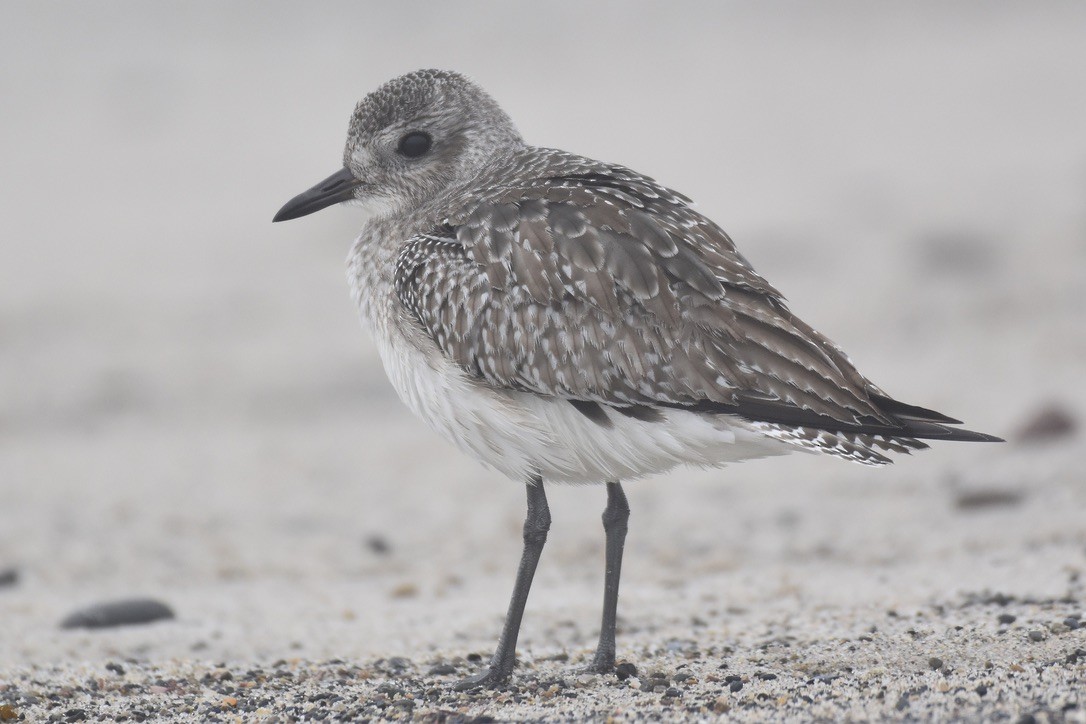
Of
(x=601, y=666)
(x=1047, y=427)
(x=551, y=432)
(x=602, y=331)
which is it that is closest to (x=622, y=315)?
(x=602, y=331)

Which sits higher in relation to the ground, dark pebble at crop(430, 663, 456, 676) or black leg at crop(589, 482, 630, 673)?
black leg at crop(589, 482, 630, 673)

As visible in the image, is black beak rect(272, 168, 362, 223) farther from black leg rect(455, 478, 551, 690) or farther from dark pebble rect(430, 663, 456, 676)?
dark pebble rect(430, 663, 456, 676)

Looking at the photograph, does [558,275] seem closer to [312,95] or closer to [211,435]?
[211,435]

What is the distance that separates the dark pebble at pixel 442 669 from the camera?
616 centimetres

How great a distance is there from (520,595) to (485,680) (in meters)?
0.39

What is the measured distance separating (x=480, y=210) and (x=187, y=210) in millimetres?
11252

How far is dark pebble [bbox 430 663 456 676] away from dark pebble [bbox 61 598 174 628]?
1816mm

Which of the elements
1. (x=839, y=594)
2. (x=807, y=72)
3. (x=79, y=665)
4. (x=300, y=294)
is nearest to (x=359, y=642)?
(x=79, y=665)

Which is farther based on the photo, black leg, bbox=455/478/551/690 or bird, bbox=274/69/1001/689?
black leg, bbox=455/478/551/690

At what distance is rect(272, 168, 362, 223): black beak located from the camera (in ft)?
22.6

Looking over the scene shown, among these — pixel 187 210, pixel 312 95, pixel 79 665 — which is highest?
pixel 312 95

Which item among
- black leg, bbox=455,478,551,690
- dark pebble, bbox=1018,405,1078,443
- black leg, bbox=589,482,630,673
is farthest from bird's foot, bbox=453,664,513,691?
dark pebble, bbox=1018,405,1078,443

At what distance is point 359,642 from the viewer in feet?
22.7

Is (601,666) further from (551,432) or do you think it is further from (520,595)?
(551,432)
